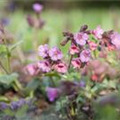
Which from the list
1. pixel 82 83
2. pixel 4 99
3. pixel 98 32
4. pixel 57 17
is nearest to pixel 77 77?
pixel 82 83

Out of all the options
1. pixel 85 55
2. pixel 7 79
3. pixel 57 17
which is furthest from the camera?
pixel 57 17

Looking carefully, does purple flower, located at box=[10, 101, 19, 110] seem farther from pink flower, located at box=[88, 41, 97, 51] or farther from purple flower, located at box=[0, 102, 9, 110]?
pink flower, located at box=[88, 41, 97, 51]

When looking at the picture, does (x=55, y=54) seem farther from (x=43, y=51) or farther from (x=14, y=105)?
(x=14, y=105)

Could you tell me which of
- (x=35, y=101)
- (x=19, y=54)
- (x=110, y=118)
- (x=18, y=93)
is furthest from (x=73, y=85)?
(x=19, y=54)

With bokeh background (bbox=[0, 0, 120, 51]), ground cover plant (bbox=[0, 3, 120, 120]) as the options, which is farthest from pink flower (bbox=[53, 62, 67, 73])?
bokeh background (bbox=[0, 0, 120, 51])

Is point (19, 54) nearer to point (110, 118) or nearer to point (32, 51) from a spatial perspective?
point (32, 51)
